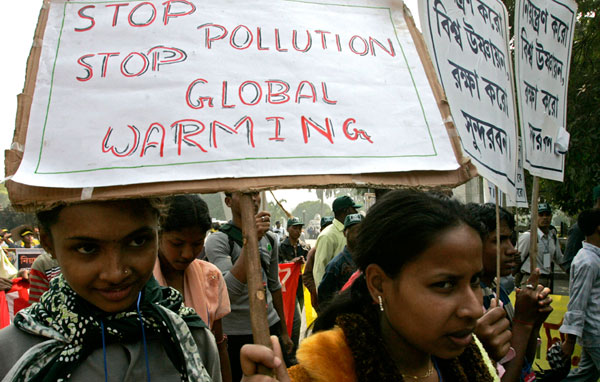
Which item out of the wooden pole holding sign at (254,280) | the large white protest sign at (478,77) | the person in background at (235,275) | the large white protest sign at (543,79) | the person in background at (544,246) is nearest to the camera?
the wooden pole holding sign at (254,280)

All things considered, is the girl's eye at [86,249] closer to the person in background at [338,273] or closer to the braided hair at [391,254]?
the braided hair at [391,254]

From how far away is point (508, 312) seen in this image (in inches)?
121

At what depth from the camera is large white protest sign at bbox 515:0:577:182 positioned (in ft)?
9.39

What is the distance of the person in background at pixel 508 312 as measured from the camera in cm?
210

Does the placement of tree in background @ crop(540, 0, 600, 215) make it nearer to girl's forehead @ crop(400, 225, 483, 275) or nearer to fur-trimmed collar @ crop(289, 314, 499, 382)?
girl's forehead @ crop(400, 225, 483, 275)

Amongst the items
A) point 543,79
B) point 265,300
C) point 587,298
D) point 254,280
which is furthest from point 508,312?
point 254,280

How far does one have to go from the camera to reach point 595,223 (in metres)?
4.59

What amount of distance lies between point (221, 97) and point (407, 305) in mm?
865

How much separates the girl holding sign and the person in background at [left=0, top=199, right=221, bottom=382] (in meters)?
0.41

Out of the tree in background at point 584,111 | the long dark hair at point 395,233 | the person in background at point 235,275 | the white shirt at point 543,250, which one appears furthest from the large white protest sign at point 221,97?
the tree in background at point 584,111

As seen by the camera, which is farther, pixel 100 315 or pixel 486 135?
pixel 486 135

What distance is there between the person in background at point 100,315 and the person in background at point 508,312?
121 centimetres

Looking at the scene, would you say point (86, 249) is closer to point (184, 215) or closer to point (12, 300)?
point (184, 215)

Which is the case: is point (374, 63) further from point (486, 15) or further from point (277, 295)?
point (277, 295)
